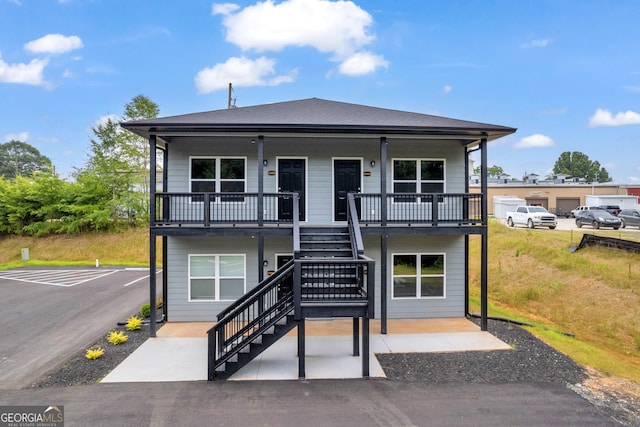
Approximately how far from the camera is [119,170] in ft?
81.3

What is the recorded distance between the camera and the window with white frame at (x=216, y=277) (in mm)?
10516

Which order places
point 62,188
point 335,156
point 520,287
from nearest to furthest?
point 335,156 → point 520,287 → point 62,188

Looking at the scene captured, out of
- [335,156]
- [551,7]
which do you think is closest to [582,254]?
[335,156]

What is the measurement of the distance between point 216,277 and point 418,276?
21.3ft

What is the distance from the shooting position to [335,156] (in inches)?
431

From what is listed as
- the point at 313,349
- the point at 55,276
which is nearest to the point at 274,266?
the point at 313,349

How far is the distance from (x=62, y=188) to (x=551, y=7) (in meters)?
36.3

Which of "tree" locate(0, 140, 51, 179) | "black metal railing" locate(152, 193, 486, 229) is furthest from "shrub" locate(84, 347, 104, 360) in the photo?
"tree" locate(0, 140, 51, 179)

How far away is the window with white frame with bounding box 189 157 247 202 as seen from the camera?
10.7 meters

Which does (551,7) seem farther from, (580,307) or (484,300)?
(484,300)

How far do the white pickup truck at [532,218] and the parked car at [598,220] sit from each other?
1.78 metres

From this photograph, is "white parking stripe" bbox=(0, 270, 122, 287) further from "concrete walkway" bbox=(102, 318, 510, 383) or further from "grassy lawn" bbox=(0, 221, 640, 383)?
"concrete walkway" bbox=(102, 318, 510, 383)

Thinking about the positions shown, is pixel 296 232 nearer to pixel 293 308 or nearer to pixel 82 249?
pixel 293 308

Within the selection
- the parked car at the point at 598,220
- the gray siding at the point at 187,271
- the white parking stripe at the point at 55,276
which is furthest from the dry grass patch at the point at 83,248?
the parked car at the point at 598,220
